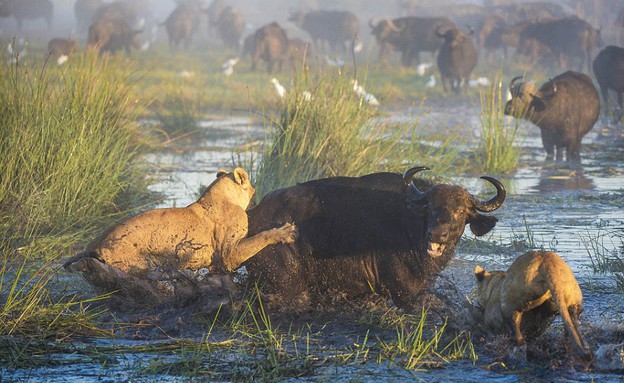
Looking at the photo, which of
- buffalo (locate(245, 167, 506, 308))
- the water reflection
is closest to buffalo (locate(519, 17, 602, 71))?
the water reflection

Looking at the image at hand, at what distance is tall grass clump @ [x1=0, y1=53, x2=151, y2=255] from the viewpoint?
7.96 m

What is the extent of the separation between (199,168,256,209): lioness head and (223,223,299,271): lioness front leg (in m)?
0.32

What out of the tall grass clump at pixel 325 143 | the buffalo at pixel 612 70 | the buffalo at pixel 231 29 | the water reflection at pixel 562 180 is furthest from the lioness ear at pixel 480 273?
the buffalo at pixel 231 29

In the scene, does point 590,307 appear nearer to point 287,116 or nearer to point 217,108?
point 287,116

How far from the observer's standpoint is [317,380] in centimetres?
501

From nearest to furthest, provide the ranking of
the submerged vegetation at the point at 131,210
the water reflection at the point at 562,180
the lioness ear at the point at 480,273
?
the submerged vegetation at the point at 131,210, the lioness ear at the point at 480,273, the water reflection at the point at 562,180

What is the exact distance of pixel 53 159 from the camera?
830 centimetres

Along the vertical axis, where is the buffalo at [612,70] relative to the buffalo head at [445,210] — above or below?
below

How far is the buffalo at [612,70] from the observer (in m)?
18.9

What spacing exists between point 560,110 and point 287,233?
9.65 m

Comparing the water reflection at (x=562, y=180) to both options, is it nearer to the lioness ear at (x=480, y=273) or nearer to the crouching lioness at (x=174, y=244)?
the crouching lioness at (x=174, y=244)

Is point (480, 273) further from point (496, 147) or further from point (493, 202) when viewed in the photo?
point (496, 147)

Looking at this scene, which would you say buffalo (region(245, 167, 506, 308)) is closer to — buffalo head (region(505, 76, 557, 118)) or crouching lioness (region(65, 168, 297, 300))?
crouching lioness (region(65, 168, 297, 300))

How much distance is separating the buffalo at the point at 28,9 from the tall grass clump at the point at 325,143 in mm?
45181
